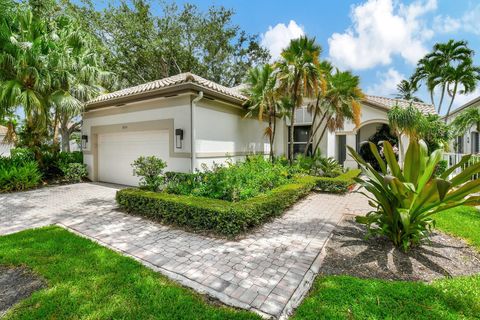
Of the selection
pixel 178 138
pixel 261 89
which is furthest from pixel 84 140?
pixel 261 89

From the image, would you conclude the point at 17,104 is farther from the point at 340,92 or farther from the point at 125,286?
the point at 340,92

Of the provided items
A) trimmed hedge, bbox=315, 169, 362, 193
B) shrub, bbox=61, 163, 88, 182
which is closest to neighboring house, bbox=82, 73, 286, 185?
shrub, bbox=61, 163, 88, 182

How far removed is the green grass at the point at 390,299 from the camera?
262 centimetres

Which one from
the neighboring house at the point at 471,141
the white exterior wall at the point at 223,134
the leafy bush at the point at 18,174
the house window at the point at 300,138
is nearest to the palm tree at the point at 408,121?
the house window at the point at 300,138

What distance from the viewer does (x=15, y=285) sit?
3256mm

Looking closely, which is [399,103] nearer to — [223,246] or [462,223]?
[462,223]

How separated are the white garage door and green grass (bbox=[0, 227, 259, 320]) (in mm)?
5437

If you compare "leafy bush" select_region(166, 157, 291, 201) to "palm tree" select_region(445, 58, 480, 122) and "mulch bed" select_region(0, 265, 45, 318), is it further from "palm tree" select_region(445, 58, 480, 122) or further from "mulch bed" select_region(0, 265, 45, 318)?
"palm tree" select_region(445, 58, 480, 122)

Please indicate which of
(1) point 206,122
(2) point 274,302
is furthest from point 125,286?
(1) point 206,122

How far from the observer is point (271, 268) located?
372 cm

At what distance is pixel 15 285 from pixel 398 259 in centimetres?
574

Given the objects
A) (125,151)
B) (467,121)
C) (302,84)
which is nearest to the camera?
(302,84)

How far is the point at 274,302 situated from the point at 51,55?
12785mm

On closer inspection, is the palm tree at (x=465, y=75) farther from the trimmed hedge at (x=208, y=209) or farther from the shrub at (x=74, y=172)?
the shrub at (x=74, y=172)
